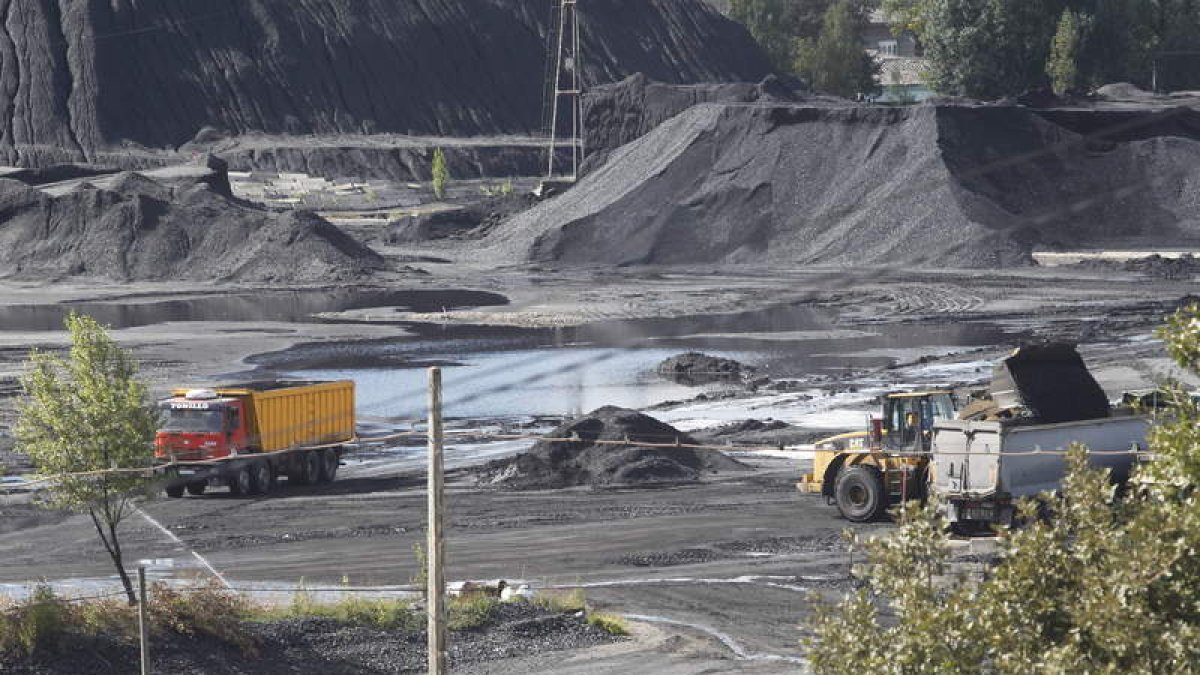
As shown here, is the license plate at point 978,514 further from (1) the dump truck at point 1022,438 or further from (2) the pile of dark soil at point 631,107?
(2) the pile of dark soil at point 631,107

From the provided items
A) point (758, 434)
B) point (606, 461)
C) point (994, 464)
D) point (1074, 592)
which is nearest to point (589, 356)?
point (758, 434)

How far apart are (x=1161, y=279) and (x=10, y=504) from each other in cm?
4958

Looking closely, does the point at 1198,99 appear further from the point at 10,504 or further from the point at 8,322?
the point at 10,504

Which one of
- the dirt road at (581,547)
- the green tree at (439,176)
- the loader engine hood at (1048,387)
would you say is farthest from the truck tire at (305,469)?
the green tree at (439,176)

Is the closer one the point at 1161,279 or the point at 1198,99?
the point at 1161,279

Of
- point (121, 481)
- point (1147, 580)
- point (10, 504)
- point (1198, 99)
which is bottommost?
point (10, 504)

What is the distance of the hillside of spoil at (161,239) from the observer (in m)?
81.8

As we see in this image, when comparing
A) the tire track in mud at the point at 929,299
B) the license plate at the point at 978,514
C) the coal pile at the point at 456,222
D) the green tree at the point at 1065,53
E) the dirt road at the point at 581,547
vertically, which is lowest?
the dirt road at the point at 581,547

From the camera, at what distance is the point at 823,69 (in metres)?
156

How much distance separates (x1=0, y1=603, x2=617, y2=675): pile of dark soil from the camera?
19922 mm

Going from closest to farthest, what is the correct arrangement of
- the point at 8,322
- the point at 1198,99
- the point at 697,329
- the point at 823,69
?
1. the point at 697,329
2. the point at 8,322
3. the point at 1198,99
4. the point at 823,69

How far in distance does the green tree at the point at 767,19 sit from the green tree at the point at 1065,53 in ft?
163

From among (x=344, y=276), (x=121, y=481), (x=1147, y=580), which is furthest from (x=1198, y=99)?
(x=1147, y=580)

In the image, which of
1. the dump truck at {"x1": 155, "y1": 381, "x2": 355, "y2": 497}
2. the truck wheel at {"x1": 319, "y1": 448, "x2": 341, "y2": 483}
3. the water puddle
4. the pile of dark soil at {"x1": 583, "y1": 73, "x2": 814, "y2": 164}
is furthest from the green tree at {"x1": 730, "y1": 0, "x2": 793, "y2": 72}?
the dump truck at {"x1": 155, "y1": 381, "x2": 355, "y2": 497}
